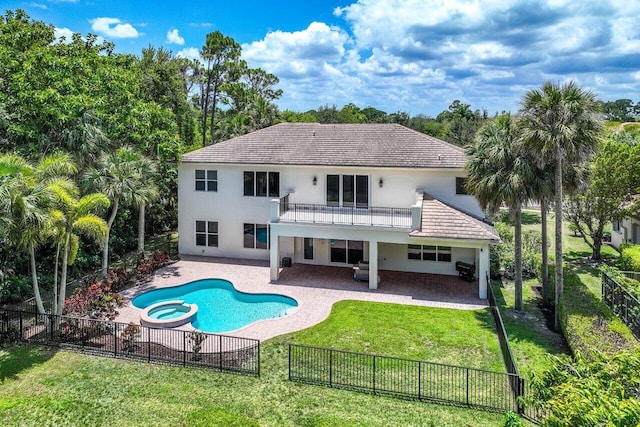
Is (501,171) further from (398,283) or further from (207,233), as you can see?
(207,233)

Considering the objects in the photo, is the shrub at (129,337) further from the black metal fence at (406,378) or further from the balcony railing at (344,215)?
the balcony railing at (344,215)

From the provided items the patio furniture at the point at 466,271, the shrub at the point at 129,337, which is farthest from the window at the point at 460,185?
the shrub at the point at 129,337

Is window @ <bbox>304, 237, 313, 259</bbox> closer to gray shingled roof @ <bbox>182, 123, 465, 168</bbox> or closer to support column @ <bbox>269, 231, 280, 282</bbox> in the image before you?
support column @ <bbox>269, 231, 280, 282</bbox>

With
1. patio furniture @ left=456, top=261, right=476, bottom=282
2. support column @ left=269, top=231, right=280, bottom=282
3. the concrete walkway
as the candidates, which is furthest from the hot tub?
patio furniture @ left=456, top=261, right=476, bottom=282

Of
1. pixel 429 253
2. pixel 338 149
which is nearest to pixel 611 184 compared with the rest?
pixel 429 253

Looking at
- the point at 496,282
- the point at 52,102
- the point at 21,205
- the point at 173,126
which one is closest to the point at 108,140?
the point at 52,102
